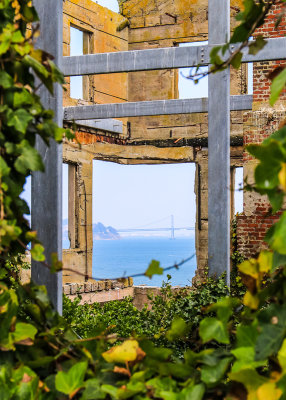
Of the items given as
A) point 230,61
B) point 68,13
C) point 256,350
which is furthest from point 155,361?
point 68,13

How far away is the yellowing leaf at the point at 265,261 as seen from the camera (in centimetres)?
111

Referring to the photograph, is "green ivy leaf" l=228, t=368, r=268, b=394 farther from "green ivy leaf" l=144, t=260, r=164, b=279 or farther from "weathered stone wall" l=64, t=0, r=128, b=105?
"weathered stone wall" l=64, t=0, r=128, b=105

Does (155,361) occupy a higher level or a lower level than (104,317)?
higher

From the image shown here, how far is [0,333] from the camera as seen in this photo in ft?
3.81

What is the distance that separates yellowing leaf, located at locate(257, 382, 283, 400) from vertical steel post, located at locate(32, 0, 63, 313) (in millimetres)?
2119

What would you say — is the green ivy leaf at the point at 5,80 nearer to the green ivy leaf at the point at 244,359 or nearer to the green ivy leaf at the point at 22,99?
the green ivy leaf at the point at 22,99

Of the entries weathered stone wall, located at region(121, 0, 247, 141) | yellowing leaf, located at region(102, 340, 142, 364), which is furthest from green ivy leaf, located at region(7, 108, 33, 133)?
weathered stone wall, located at region(121, 0, 247, 141)

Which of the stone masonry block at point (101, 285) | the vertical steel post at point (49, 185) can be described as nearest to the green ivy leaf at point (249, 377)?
the vertical steel post at point (49, 185)

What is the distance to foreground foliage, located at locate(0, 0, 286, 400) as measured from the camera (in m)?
0.97

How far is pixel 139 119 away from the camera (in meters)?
15.5

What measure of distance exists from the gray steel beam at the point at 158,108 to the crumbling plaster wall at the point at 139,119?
12.2 feet

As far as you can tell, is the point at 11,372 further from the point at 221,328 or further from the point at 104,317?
the point at 104,317

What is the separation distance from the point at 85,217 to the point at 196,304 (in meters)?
8.34

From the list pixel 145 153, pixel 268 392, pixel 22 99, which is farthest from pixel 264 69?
pixel 268 392
